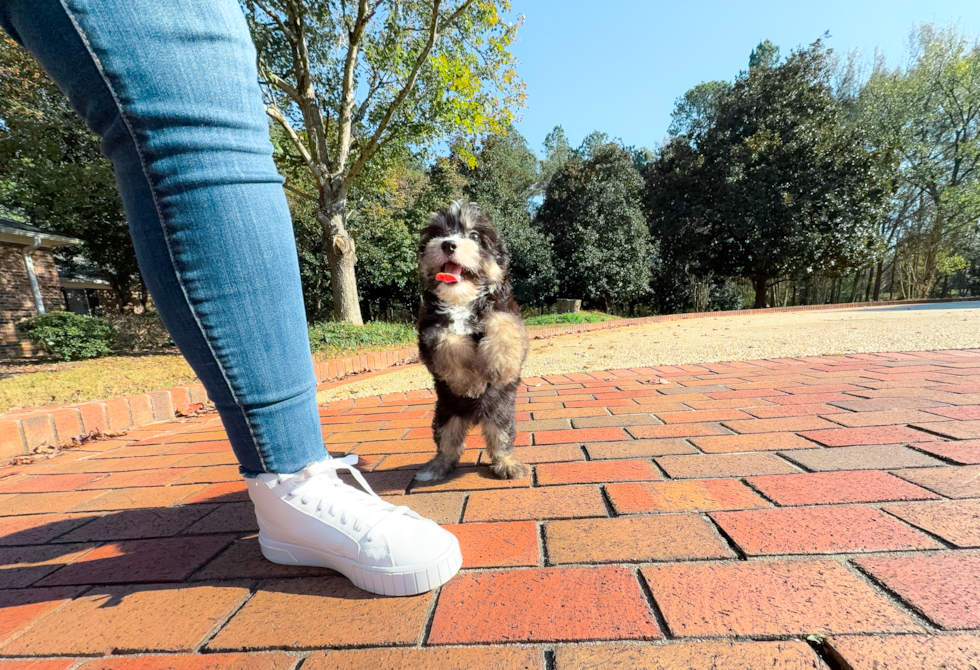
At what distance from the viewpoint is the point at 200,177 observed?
90 centimetres

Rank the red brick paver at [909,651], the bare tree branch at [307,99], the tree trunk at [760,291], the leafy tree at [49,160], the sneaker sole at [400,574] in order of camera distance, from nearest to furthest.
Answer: the red brick paver at [909,651], the sneaker sole at [400,574], the bare tree branch at [307,99], the leafy tree at [49,160], the tree trunk at [760,291]

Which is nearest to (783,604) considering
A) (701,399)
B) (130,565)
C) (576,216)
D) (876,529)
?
(876,529)

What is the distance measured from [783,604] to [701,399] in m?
1.95

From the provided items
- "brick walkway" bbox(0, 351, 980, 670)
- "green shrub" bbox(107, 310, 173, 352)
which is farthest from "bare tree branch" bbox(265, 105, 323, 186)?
"brick walkway" bbox(0, 351, 980, 670)

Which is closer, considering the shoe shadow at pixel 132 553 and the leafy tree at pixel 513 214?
the shoe shadow at pixel 132 553

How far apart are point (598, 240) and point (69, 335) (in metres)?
15.1

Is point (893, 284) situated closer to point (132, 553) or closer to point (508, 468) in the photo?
point (508, 468)

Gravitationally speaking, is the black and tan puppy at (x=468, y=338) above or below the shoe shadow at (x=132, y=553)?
above

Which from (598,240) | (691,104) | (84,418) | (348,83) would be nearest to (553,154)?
(691,104)

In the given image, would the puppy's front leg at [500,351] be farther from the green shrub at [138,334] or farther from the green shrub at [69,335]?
the green shrub at [69,335]

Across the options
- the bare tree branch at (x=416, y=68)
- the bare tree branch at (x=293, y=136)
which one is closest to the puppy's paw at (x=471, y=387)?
the bare tree branch at (x=293, y=136)

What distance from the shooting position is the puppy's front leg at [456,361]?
1.70m

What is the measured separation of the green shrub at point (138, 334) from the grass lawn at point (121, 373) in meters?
1.65

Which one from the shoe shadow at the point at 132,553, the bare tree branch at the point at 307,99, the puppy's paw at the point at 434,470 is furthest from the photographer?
the bare tree branch at the point at 307,99
